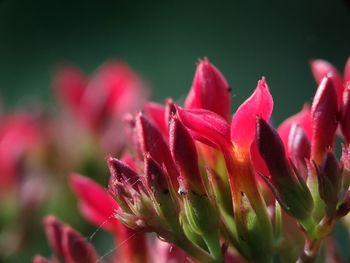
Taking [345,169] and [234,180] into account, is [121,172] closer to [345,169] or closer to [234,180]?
[234,180]

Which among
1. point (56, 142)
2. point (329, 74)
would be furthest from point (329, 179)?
point (56, 142)

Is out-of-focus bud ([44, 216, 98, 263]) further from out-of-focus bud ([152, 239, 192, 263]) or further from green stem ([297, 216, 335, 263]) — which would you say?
green stem ([297, 216, 335, 263])

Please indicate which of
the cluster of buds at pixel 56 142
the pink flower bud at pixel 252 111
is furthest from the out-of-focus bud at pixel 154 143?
the cluster of buds at pixel 56 142

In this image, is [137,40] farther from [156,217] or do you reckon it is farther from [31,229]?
[156,217]

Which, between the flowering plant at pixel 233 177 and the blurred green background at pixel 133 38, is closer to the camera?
the flowering plant at pixel 233 177

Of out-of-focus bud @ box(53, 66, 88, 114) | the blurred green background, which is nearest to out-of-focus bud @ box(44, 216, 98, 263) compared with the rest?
the blurred green background

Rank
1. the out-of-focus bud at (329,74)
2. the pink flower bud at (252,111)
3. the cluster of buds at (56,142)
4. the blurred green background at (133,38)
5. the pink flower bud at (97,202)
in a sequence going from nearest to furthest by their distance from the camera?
the pink flower bud at (252,111)
the out-of-focus bud at (329,74)
the pink flower bud at (97,202)
the cluster of buds at (56,142)
the blurred green background at (133,38)

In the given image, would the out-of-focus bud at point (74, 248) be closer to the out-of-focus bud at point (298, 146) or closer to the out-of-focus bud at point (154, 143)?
the out-of-focus bud at point (154, 143)
